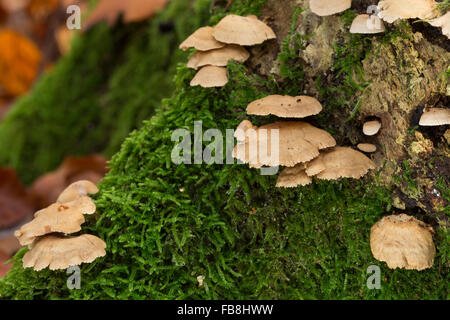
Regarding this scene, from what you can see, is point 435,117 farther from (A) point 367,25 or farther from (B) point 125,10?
(B) point 125,10

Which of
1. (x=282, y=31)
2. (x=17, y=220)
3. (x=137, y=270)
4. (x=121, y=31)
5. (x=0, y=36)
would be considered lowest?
(x=137, y=270)

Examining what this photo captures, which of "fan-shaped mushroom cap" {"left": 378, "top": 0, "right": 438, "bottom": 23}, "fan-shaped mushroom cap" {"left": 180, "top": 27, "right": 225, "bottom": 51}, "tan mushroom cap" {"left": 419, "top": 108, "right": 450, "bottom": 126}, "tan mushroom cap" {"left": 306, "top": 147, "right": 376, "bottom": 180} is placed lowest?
"tan mushroom cap" {"left": 306, "top": 147, "right": 376, "bottom": 180}

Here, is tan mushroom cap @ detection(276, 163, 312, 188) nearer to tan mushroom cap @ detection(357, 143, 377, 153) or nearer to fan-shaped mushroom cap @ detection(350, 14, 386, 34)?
tan mushroom cap @ detection(357, 143, 377, 153)

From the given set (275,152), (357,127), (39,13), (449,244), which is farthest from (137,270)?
(39,13)

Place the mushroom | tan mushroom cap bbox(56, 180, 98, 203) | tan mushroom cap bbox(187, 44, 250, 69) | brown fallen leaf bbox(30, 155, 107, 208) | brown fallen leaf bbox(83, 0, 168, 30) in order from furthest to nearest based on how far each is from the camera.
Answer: brown fallen leaf bbox(30, 155, 107, 208) < brown fallen leaf bbox(83, 0, 168, 30) < tan mushroom cap bbox(187, 44, 250, 69) < tan mushroom cap bbox(56, 180, 98, 203) < the mushroom

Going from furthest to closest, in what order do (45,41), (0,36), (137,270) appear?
(45,41), (0,36), (137,270)

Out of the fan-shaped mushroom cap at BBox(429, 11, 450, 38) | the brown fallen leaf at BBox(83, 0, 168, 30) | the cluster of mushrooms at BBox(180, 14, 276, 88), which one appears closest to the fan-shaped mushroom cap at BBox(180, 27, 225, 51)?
the cluster of mushrooms at BBox(180, 14, 276, 88)

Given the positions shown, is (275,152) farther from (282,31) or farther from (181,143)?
(282,31)

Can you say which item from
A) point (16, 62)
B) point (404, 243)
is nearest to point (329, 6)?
point (404, 243)
